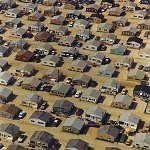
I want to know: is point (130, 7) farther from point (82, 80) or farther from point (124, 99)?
point (124, 99)

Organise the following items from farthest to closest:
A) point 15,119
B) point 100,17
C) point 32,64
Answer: point 100,17 → point 32,64 → point 15,119

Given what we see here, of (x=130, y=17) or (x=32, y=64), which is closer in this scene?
(x=32, y=64)

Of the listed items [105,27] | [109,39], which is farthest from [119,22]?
[109,39]

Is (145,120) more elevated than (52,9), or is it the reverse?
(52,9)

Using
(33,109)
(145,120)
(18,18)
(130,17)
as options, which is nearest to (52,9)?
(18,18)

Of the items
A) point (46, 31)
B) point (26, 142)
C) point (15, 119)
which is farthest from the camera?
point (46, 31)

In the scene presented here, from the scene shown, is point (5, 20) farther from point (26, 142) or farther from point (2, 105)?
point (26, 142)

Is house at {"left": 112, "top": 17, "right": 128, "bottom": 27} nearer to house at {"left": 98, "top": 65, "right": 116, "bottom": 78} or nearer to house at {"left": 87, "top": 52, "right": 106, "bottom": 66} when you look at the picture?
house at {"left": 87, "top": 52, "right": 106, "bottom": 66}
